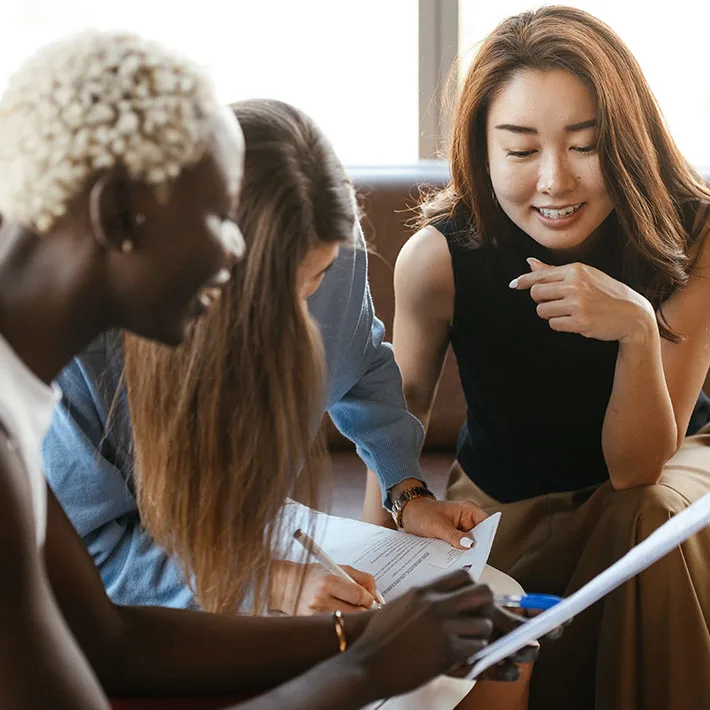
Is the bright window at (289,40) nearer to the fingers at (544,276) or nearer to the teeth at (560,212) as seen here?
the teeth at (560,212)

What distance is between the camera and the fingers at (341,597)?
109 cm

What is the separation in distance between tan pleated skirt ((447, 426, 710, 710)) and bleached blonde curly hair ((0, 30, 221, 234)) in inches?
39.5

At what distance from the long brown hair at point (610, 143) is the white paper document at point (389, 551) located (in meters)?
0.58

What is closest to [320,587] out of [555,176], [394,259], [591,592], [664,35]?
[591,592]

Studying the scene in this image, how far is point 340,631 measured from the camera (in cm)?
96

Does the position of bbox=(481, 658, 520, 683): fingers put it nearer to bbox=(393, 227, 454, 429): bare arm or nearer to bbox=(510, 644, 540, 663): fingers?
bbox=(510, 644, 540, 663): fingers

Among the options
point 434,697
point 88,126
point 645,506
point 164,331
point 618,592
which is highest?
point 88,126

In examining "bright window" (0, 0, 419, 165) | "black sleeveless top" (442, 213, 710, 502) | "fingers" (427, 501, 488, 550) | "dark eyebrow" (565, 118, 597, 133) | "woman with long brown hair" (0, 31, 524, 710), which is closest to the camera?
"woman with long brown hair" (0, 31, 524, 710)

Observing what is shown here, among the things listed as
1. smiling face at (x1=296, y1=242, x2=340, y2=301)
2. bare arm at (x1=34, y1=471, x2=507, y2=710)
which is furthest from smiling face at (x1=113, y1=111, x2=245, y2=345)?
smiling face at (x1=296, y1=242, x2=340, y2=301)

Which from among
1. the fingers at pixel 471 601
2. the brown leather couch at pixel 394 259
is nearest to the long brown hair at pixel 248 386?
the fingers at pixel 471 601

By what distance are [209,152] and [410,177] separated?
162cm

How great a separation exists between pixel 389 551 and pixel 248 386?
1.26 ft

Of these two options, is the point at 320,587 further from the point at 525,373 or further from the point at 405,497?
the point at 525,373

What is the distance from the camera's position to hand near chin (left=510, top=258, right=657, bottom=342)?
146 cm
